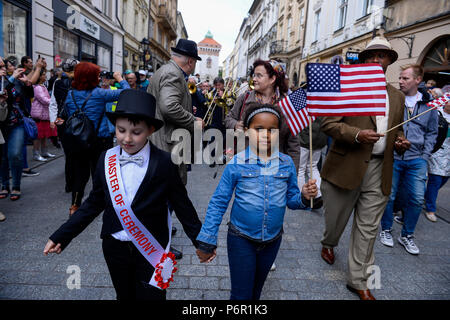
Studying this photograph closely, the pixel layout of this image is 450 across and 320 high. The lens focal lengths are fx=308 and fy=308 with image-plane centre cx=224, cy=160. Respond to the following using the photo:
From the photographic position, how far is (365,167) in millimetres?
2902

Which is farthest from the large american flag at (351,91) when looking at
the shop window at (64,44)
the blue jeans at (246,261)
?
the shop window at (64,44)

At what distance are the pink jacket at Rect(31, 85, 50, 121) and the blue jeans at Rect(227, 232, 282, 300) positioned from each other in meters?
6.66

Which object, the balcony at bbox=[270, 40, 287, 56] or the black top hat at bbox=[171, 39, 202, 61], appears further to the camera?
the balcony at bbox=[270, 40, 287, 56]

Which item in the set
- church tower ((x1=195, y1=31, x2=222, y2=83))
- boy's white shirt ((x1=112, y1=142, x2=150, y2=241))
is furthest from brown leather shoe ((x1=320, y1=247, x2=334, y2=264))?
church tower ((x1=195, y1=31, x2=222, y2=83))

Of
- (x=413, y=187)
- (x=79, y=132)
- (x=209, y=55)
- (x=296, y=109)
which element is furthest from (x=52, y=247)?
(x=209, y=55)

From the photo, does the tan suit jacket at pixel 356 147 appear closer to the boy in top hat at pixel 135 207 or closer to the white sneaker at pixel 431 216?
the boy in top hat at pixel 135 207

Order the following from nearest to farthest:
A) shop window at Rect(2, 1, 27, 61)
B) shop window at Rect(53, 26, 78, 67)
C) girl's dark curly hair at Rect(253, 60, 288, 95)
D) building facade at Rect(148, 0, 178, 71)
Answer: girl's dark curly hair at Rect(253, 60, 288, 95)
shop window at Rect(2, 1, 27, 61)
shop window at Rect(53, 26, 78, 67)
building facade at Rect(148, 0, 178, 71)

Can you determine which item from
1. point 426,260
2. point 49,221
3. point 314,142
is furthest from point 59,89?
point 426,260

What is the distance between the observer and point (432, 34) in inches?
385

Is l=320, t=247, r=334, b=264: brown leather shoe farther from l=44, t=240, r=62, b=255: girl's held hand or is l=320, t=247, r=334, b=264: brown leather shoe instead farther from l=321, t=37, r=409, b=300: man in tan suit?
l=44, t=240, r=62, b=255: girl's held hand

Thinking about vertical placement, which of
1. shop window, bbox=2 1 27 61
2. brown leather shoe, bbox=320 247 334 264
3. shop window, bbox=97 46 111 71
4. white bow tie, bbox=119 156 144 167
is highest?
shop window, bbox=97 46 111 71

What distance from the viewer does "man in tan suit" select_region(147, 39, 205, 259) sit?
2.98m
